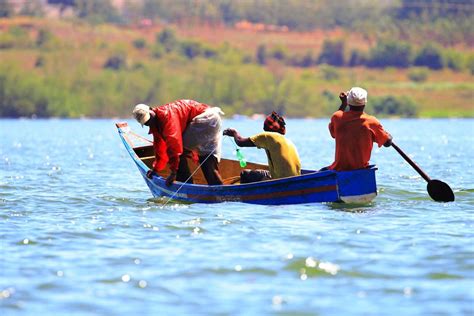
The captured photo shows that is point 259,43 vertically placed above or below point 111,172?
below

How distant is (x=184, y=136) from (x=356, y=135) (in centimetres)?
289

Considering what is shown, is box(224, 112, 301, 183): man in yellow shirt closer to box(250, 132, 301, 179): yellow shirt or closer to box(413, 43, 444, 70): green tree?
box(250, 132, 301, 179): yellow shirt

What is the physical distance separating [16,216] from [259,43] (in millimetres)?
165672

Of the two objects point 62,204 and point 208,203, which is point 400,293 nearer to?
point 208,203

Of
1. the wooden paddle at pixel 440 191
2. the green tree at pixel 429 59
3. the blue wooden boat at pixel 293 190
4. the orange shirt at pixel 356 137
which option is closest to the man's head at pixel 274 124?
the blue wooden boat at pixel 293 190

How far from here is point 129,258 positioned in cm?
1178

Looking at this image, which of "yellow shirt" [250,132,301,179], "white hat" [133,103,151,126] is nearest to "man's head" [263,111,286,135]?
"yellow shirt" [250,132,301,179]

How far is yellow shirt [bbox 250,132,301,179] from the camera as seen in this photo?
1573cm

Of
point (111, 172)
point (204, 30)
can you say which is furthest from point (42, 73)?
point (111, 172)

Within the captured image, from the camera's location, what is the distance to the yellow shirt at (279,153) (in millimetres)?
15734

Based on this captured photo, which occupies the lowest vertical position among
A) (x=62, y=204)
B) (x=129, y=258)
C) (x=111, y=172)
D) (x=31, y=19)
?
(x=31, y=19)

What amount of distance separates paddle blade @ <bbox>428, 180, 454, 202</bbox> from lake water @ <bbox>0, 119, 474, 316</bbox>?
0.43 ft

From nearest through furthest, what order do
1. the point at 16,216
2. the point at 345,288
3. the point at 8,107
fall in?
the point at 345,288 → the point at 16,216 → the point at 8,107

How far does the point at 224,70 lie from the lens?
490 feet
